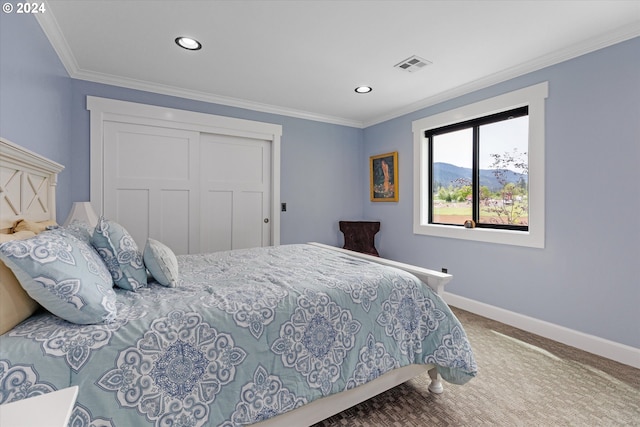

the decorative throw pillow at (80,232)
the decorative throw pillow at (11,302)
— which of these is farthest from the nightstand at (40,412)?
the decorative throw pillow at (80,232)

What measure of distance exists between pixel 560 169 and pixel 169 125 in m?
3.77

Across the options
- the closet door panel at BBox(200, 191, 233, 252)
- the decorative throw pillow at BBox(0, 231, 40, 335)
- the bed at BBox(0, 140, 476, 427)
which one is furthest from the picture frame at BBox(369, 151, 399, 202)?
the decorative throw pillow at BBox(0, 231, 40, 335)

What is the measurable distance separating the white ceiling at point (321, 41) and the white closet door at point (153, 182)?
0.50 m

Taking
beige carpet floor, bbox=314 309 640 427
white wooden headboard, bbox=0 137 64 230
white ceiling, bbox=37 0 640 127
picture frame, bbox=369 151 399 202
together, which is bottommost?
beige carpet floor, bbox=314 309 640 427

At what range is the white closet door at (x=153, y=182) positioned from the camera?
3.04 m

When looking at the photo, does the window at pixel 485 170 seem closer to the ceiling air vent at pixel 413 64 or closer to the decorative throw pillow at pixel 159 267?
the ceiling air vent at pixel 413 64

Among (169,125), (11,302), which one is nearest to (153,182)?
(169,125)

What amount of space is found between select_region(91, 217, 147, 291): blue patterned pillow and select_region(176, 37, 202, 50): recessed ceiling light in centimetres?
157

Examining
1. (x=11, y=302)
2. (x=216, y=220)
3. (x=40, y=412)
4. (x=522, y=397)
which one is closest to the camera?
(x=40, y=412)

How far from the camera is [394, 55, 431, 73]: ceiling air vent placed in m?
2.59

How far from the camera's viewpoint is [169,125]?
324 cm

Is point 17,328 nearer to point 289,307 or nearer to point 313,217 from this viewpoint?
point 289,307

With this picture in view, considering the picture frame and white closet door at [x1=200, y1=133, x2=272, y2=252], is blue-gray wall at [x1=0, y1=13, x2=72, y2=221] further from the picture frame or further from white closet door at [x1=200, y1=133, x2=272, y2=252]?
the picture frame

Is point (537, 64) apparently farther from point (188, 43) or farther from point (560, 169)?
point (188, 43)
